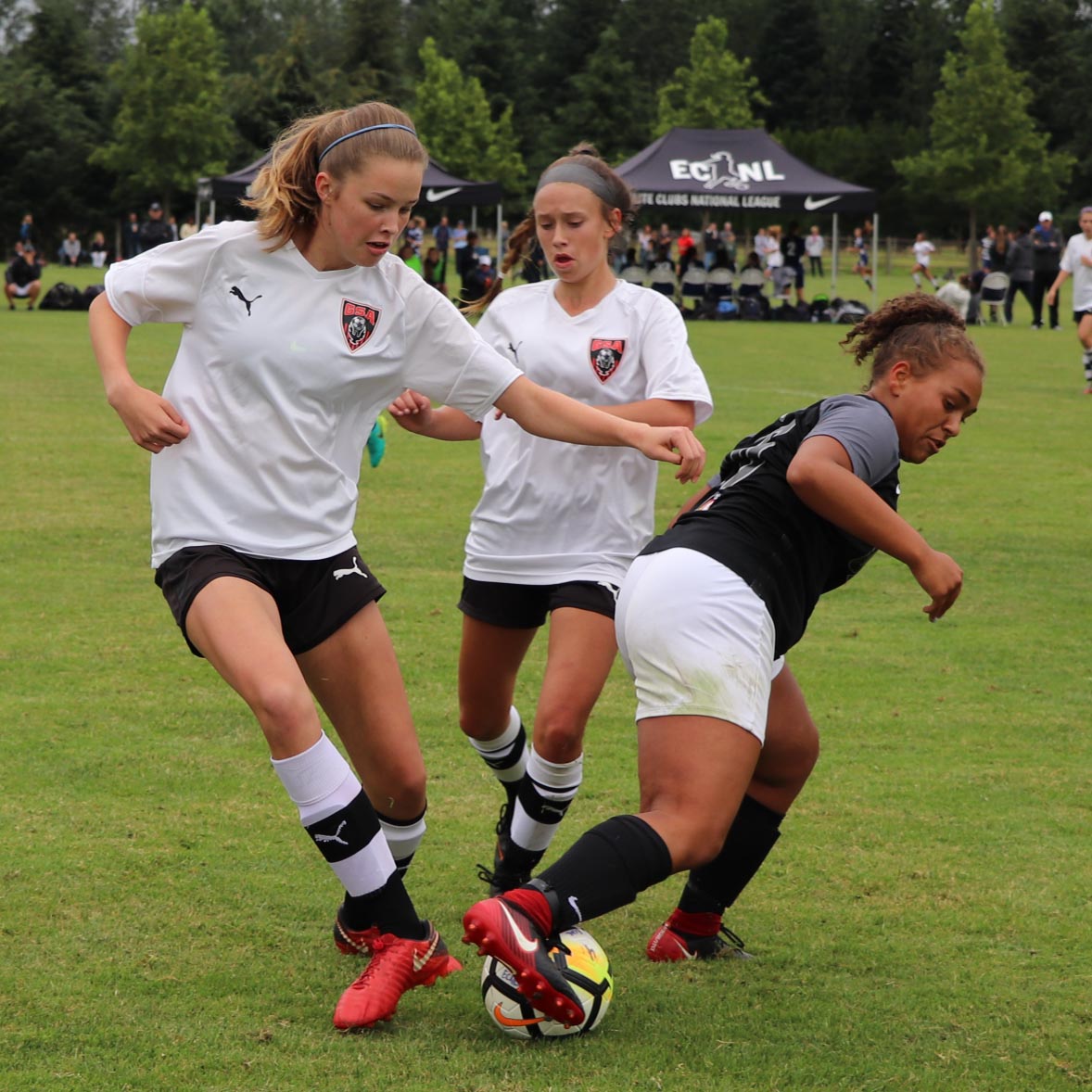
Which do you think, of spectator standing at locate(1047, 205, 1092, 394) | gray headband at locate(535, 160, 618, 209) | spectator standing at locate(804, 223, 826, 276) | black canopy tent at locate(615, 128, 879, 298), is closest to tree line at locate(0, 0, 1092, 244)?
spectator standing at locate(804, 223, 826, 276)

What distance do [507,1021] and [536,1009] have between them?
105 mm

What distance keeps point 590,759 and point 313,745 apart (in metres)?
2.50

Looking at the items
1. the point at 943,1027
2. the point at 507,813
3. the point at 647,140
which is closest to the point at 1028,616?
the point at 507,813

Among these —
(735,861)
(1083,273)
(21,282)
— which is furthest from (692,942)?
(21,282)

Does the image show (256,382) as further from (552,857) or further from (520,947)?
(552,857)

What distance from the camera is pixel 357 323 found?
3998 millimetres

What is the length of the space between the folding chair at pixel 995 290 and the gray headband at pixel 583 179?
97.0 feet

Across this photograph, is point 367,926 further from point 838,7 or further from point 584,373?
point 838,7

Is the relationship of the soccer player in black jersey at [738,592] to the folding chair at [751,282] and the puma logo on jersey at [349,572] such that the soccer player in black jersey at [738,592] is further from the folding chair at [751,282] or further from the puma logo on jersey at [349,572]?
the folding chair at [751,282]

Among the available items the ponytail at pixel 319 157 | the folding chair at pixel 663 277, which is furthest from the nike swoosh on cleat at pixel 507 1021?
the folding chair at pixel 663 277

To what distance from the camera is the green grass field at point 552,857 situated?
3566mm

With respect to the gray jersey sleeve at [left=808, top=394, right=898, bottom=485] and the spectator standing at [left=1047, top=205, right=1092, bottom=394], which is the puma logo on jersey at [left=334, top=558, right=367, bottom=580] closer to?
the gray jersey sleeve at [left=808, top=394, right=898, bottom=485]

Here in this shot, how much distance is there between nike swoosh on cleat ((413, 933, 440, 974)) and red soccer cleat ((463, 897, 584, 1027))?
0.44 meters

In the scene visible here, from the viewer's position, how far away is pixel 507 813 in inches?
200
